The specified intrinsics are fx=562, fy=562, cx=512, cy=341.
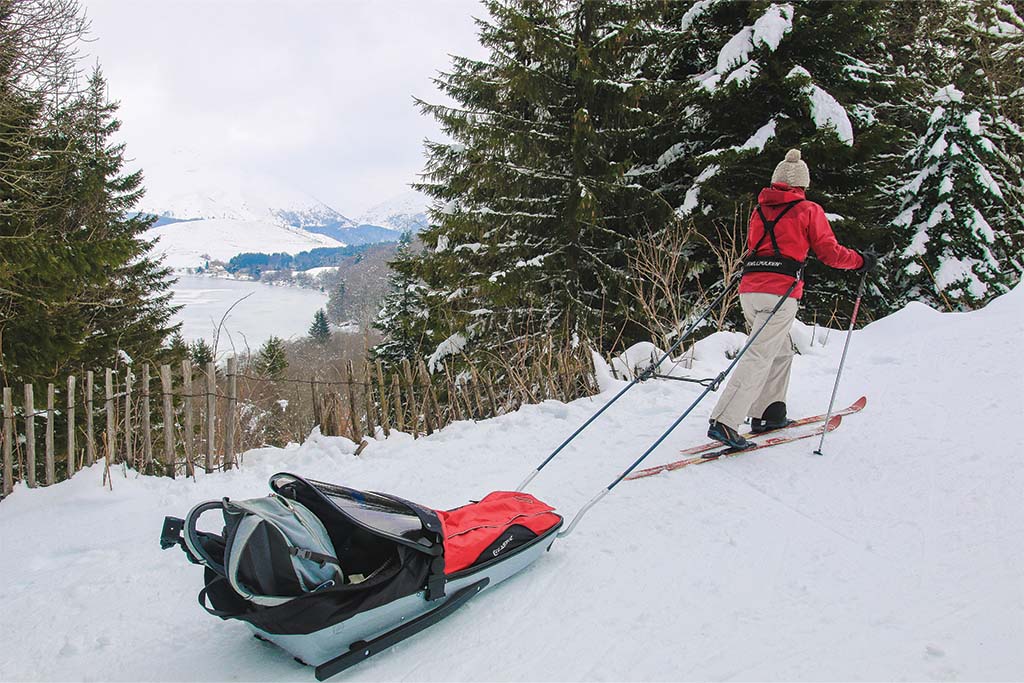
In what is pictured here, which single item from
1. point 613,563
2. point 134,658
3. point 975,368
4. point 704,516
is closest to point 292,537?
point 134,658

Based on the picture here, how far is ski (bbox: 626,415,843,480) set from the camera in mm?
3814

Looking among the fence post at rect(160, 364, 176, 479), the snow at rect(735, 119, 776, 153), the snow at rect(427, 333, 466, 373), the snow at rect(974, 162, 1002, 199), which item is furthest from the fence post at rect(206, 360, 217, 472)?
the snow at rect(974, 162, 1002, 199)

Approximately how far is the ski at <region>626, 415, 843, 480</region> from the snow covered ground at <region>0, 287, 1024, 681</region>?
84 mm

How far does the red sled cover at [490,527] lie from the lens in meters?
2.45

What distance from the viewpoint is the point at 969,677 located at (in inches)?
70.6

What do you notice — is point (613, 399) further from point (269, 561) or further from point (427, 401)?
point (427, 401)

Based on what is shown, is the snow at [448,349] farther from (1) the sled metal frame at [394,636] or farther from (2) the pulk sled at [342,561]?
(1) the sled metal frame at [394,636]

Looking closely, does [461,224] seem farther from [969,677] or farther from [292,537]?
[969,677]

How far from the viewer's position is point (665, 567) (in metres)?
2.66

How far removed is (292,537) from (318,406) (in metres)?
4.26

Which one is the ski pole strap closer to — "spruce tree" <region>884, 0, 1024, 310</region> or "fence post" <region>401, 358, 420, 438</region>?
A: "fence post" <region>401, 358, 420, 438</region>

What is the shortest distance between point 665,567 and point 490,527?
2.80ft

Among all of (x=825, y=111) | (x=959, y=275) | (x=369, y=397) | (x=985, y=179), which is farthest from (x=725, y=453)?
(x=985, y=179)

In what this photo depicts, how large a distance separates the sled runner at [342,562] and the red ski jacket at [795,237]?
2.51m
